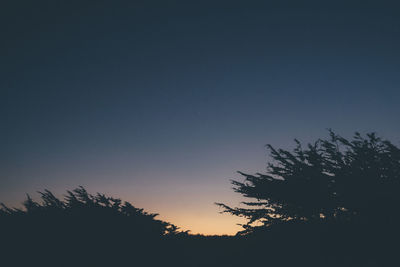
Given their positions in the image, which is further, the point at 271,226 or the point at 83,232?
the point at 271,226

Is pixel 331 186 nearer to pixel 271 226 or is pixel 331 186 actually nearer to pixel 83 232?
pixel 271 226

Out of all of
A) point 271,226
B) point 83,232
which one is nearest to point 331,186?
point 271,226

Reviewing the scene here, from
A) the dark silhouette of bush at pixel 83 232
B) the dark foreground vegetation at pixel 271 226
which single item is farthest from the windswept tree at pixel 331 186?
the dark silhouette of bush at pixel 83 232

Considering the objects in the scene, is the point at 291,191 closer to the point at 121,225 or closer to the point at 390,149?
the point at 390,149

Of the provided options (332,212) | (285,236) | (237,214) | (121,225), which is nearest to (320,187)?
(332,212)

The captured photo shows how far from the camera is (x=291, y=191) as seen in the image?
9336 millimetres

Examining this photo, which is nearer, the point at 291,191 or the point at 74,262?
the point at 74,262

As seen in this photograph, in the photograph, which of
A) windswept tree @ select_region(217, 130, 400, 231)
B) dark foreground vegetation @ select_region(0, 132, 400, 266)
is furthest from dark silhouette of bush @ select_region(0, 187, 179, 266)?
windswept tree @ select_region(217, 130, 400, 231)

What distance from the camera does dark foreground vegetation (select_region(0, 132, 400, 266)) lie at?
5.01 m

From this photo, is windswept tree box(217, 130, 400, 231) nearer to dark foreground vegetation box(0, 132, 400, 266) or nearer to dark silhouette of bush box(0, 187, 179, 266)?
dark foreground vegetation box(0, 132, 400, 266)

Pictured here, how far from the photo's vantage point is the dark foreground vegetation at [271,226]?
5012mm

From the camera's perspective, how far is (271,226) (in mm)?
8602

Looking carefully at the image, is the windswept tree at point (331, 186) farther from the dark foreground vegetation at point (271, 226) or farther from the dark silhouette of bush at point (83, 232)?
the dark silhouette of bush at point (83, 232)

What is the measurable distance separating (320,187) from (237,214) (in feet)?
9.99
